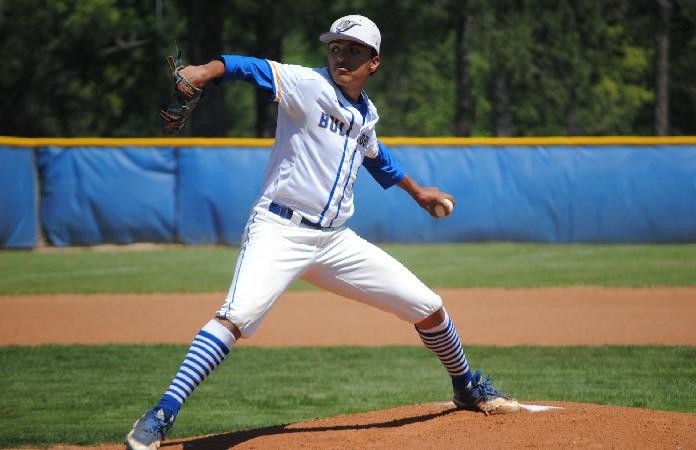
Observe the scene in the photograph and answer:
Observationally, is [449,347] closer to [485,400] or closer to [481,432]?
[485,400]

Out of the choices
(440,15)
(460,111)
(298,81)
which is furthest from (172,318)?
(460,111)

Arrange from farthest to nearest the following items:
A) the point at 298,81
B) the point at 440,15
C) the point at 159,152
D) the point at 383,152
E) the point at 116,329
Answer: the point at 440,15 → the point at 159,152 → the point at 116,329 → the point at 383,152 → the point at 298,81

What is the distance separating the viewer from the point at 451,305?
1079 cm

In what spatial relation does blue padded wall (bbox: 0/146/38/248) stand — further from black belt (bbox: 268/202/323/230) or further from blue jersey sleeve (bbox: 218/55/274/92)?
blue jersey sleeve (bbox: 218/55/274/92)

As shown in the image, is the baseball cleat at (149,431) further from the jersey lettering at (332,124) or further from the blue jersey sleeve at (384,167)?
the blue jersey sleeve at (384,167)

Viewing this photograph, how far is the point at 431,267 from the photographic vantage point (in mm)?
14164

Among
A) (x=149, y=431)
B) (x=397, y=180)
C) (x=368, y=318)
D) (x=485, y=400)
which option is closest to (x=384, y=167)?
(x=397, y=180)

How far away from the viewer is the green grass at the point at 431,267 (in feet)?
41.1

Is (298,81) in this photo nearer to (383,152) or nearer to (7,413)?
(383,152)

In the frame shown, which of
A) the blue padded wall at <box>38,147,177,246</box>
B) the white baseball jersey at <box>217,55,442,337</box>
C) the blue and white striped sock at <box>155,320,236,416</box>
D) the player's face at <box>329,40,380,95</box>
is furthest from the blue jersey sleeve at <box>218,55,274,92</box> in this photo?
the blue padded wall at <box>38,147,177,246</box>

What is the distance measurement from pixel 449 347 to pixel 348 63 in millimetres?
1447

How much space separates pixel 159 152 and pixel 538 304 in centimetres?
806

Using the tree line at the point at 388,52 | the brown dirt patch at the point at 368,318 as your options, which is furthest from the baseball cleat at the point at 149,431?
the tree line at the point at 388,52

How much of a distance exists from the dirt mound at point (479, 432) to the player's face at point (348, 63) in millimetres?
1552
